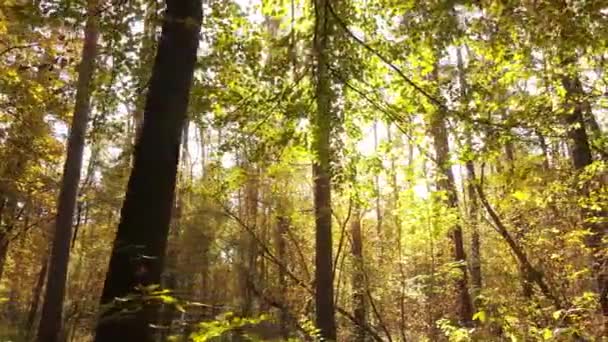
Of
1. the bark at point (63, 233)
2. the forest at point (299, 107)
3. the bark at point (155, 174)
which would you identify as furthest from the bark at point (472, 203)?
the bark at point (63, 233)

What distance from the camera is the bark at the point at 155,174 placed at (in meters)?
2.94

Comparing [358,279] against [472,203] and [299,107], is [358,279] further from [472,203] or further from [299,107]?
[299,107]

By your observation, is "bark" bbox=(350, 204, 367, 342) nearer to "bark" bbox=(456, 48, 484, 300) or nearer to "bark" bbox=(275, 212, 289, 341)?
"bark" bbox=(275, 212, 289, 341)

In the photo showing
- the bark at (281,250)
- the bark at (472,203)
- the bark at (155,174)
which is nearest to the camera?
the bark at (155,174)

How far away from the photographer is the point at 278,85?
16.2ft

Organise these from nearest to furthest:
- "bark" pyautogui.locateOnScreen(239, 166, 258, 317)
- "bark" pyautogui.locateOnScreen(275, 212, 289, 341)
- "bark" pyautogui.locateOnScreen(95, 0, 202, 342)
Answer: "bark" pyautogui.locateOnScreen(95, 0, 202, 342) → "bark" pyautogui.locateOnScreen(275, 212, 289, 341) → "bark" pyautogui.locateOnScreen(239, 166, 258, 317)

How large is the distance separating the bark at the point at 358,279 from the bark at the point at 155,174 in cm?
1097

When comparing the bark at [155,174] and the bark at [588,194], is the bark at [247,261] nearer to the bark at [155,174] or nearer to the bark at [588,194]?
the bark at [588,194]

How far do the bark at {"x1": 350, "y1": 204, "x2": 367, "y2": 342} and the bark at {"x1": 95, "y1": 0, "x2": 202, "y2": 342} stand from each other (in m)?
11.0

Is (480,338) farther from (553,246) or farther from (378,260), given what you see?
(378,260)

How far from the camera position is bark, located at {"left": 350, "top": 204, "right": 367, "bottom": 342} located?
14945 mm

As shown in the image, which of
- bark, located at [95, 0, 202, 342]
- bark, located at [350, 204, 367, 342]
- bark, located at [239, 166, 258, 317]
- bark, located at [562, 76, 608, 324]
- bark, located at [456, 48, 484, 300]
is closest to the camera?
bark, located at [95, 0, 202, 342]

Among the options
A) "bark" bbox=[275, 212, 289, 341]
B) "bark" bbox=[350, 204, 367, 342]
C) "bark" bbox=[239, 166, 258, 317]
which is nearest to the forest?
"bark" bbox=[350, 204, 367, 342]

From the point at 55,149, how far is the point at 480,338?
11288mm
